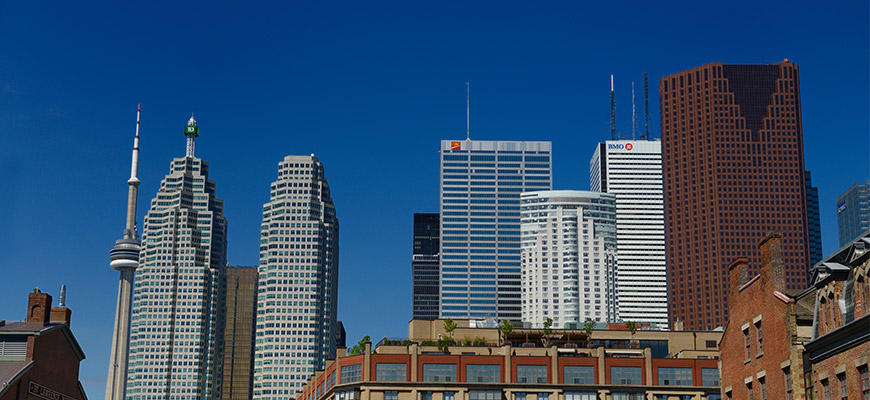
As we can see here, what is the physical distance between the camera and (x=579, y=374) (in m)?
124

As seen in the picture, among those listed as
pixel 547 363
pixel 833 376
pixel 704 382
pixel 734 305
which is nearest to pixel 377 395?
pixel 547 363

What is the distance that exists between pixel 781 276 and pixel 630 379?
218ft

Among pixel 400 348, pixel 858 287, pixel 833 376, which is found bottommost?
pixel 833 376

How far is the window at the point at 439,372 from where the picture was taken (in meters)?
125

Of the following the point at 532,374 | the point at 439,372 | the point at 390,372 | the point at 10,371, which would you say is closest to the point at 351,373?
the point at 390,372

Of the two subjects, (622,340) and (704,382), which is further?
(622,340)

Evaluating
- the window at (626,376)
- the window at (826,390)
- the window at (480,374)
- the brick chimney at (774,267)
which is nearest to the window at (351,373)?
the window at (480,374)

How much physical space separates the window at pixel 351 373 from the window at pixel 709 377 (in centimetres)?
3837

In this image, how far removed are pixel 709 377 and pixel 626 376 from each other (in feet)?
30.7

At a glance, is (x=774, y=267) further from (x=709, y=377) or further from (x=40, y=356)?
(x=709, y=377)

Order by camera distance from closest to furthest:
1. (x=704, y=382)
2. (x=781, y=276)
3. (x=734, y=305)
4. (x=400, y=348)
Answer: (x=781, y=276)
(x=734, y=305)
(x=704, y=382)
(x=400, y=348)

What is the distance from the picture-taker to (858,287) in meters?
48.0

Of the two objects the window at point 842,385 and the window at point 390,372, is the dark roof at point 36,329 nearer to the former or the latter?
the window at point 390,372

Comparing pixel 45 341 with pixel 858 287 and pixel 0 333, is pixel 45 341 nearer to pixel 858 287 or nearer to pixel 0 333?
pixel 0 333
